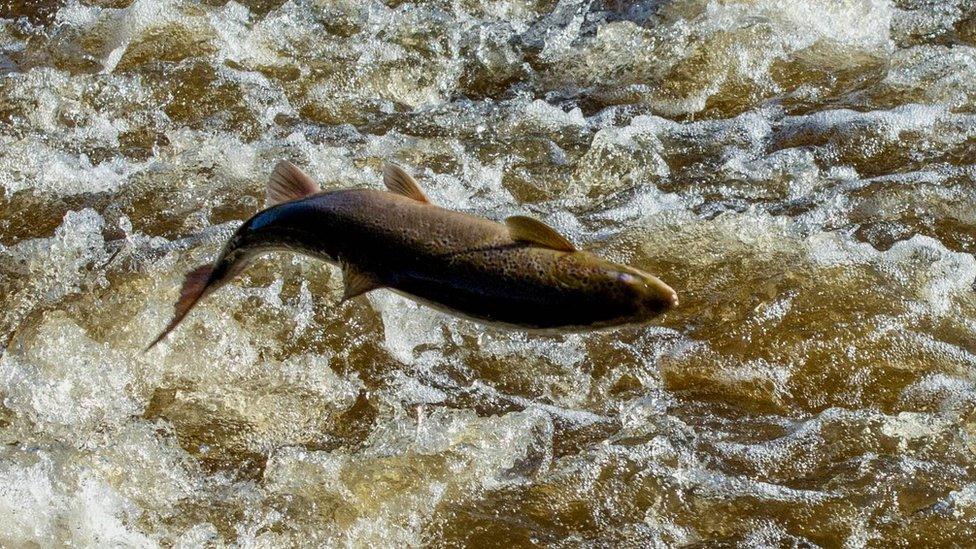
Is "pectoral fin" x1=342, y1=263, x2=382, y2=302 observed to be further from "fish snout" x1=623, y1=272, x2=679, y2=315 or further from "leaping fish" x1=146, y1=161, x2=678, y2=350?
"fish snout" x1=623, y1=272, x2=679, y2=315

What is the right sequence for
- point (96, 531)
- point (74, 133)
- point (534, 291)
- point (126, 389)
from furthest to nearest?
point (74, 133), point (126, 389), point (96, 531), point (534, 291)

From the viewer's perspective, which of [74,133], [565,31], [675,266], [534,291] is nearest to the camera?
[534,291]

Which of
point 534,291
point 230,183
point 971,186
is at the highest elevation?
point 534,291

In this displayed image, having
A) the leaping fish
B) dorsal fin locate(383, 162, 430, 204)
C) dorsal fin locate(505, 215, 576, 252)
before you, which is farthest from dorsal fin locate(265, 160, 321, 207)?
dorsal fin locate(505, 215, 576, 252)

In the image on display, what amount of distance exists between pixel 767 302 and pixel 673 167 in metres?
0.78

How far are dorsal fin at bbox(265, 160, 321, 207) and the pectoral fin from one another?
28cm

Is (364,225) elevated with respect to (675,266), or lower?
elevated

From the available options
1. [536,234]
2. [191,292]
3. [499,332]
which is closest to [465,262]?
[536,234]

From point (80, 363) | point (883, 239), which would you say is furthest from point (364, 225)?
point (883, 239)

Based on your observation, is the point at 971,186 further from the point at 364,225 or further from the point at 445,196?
the point at 364,225

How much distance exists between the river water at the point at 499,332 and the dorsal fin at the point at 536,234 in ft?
3.74

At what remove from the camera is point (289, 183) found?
2.22 m

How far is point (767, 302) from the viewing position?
10.6 ft

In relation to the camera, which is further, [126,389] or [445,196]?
[445,196]
